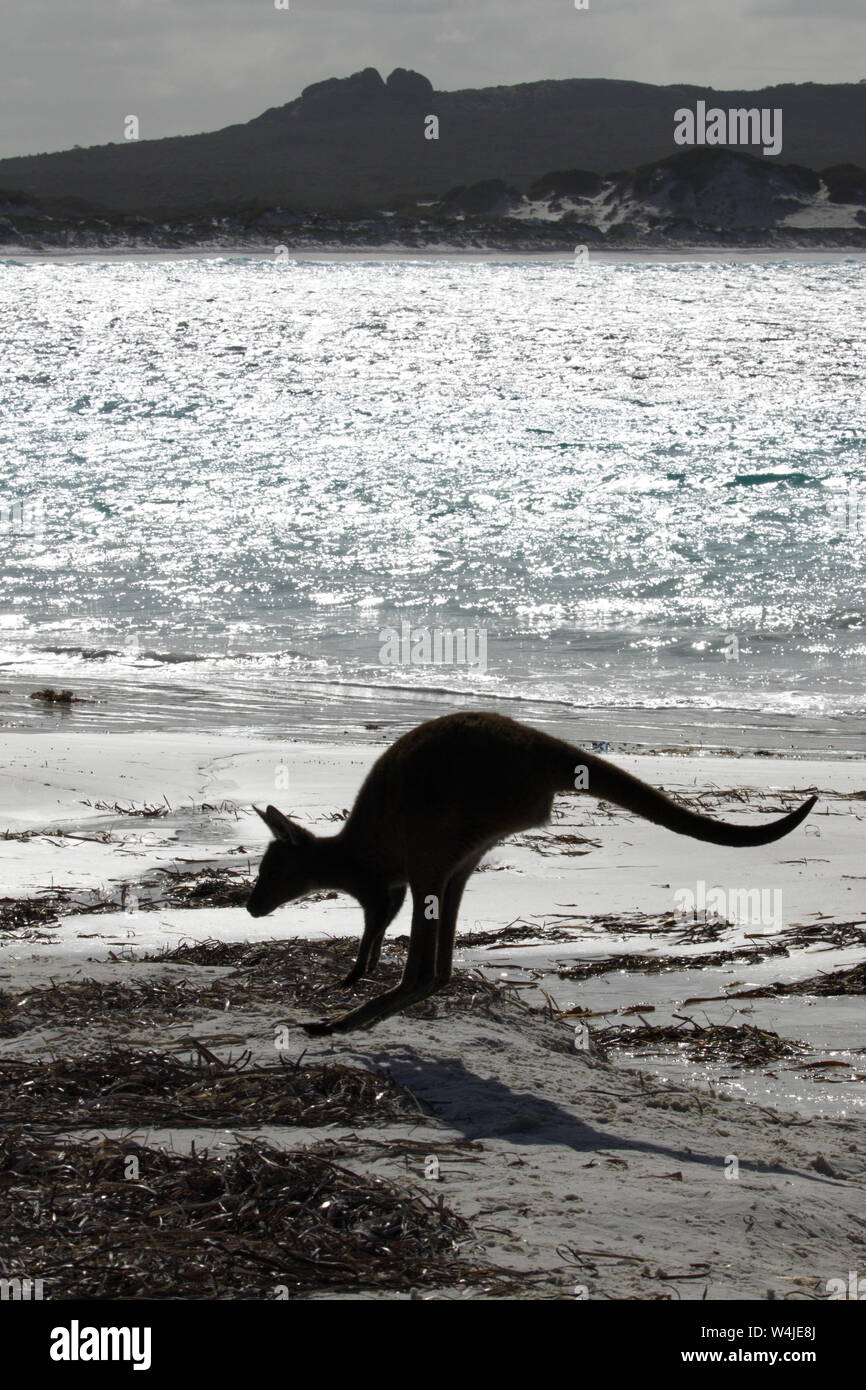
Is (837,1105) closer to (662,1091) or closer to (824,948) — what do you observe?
(662,1091)

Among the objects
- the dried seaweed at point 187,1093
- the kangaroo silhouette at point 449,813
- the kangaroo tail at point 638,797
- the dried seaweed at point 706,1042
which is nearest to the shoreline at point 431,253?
the kangaroo silhouette at point 449,813

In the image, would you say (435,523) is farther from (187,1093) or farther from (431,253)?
(431,253)

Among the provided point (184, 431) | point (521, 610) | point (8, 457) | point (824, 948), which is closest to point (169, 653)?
point (521, 610)

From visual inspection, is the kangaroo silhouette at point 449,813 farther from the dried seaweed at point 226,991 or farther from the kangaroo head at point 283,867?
the dried seaweed at point 226,991

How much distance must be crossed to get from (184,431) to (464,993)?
26.1 m

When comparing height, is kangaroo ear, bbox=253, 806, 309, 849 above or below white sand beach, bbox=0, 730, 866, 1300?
above

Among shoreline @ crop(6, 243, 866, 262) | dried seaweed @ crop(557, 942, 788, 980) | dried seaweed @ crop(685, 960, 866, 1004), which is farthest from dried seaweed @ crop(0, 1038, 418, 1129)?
shoreline @ crop(6, 243, 866, 262)

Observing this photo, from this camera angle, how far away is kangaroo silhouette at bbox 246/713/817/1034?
4.02m

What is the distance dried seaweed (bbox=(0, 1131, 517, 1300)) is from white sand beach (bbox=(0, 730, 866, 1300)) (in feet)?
0.47

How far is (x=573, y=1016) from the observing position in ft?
15.9

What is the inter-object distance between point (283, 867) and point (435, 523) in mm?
16028

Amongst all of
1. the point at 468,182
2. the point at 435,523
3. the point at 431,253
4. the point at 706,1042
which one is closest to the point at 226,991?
the point at 706,1042

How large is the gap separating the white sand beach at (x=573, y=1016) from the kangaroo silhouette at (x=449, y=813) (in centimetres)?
35

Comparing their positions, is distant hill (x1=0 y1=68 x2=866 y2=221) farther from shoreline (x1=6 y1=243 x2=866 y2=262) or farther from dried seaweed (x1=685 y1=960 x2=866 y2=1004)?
dried seaweed (x1=685 y1=960 x2=866 y2=1004)
